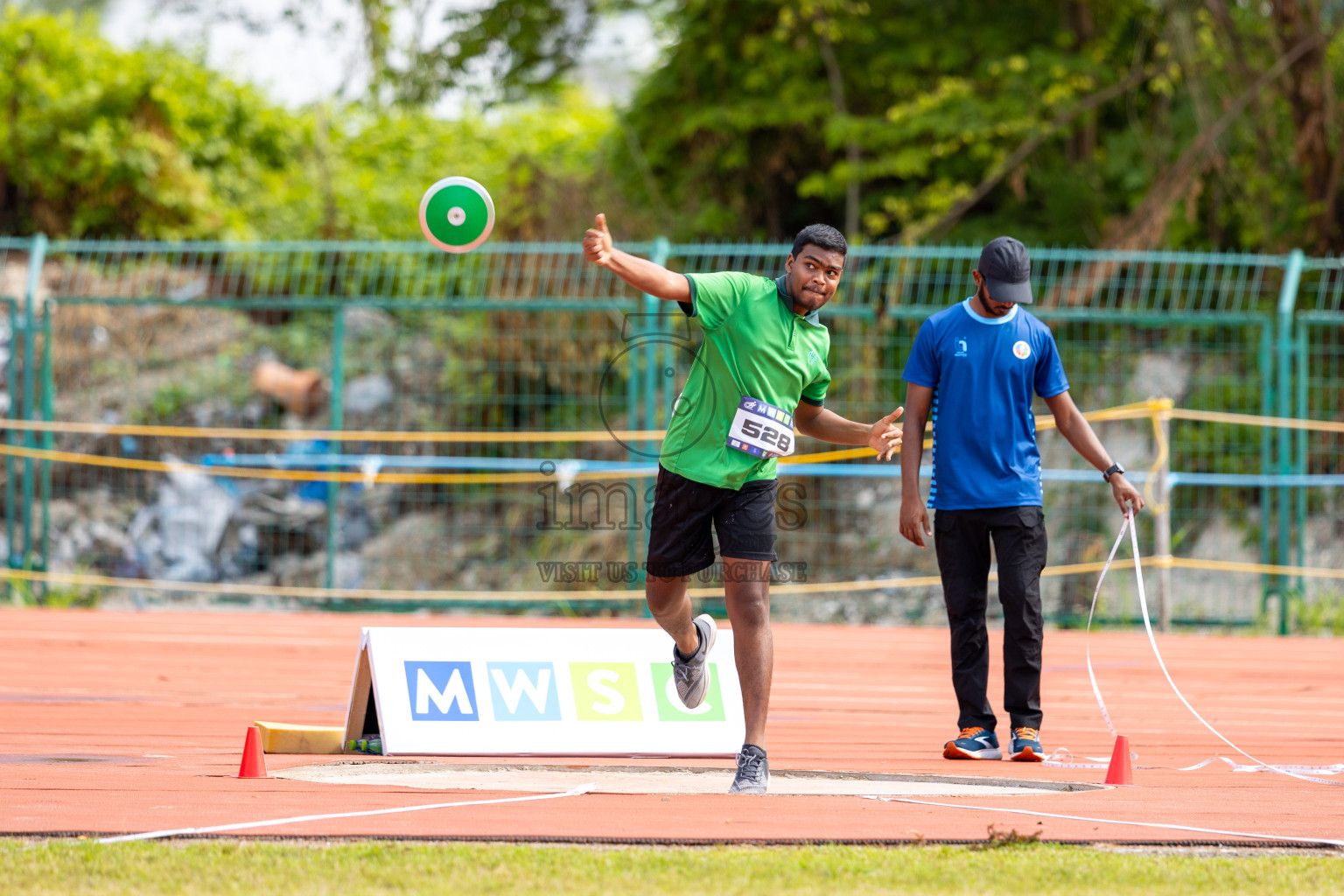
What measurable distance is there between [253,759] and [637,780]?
1.14 m

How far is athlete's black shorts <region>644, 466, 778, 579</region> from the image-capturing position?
4.34 metres

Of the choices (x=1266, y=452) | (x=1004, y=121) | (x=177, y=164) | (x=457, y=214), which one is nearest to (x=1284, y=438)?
(x=1266, y=452)

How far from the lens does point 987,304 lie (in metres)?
5.30

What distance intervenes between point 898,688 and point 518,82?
13.3 m

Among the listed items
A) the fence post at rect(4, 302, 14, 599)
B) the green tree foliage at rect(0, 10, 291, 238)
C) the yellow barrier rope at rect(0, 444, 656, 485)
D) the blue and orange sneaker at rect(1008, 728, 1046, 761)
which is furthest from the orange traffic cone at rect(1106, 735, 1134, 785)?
the green tree foliage at rect(0, 10, 291, 238)

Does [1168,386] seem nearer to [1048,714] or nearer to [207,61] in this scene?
[1048,714]

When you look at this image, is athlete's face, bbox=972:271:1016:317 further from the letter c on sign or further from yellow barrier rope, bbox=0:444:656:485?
yellow barrier rope, bbox=0:444:656:485

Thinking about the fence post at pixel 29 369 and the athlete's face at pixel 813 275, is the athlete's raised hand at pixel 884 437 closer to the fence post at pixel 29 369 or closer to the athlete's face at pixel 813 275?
the athlete's face at pixel 813 275

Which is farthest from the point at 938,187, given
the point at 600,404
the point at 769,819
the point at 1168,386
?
the point at 769,819

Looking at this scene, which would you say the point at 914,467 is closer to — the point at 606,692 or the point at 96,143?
the point at 606,692

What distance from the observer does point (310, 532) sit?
13633mm

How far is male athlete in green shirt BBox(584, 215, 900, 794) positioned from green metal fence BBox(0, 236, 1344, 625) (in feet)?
19.9

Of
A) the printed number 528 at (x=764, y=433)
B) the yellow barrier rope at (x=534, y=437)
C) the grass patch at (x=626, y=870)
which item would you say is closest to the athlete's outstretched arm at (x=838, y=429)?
the printed number 528 at (x=764, y=433)

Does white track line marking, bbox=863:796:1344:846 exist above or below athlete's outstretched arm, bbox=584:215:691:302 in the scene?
below
